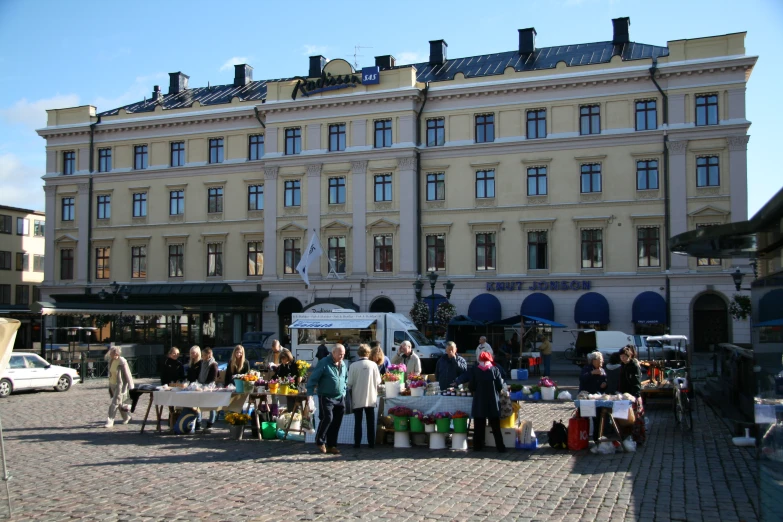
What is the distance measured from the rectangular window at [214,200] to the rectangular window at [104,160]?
7.73 m

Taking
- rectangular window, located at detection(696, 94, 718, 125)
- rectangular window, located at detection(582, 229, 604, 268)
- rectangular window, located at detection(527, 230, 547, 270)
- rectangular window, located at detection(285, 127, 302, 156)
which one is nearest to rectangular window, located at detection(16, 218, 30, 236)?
rectangular window, located at detection(285, 127, 302, 156)

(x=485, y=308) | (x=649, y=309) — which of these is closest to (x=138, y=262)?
(x=485, y=308)

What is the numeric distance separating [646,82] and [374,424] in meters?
31.6

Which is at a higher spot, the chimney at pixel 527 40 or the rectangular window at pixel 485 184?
the chimney at pixel 527 40

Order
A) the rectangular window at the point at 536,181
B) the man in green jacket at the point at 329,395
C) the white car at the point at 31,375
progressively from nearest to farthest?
the man in green jacket at the point at 329,395 → the white car at the point at 31,375 → the rectangular window at the point at 536,181

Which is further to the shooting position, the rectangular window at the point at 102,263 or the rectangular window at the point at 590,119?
the rectangular window at the point at 102,263

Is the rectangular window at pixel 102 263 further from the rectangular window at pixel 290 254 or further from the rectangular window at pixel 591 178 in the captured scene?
the rectangular window at pixel 591 178

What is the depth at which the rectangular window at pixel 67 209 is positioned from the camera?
5209cm

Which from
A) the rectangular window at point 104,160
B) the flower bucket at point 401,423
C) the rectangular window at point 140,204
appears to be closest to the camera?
the flower bucket at point 401,423

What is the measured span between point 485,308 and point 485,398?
28500 millimetres

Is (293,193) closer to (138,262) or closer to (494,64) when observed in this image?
(138,262)

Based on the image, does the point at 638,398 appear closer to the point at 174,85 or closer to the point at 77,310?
the point at 77,310

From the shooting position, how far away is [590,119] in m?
41.2

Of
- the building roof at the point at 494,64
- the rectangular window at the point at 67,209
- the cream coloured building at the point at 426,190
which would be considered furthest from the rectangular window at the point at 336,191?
the rectangular window at the point at 67,209
